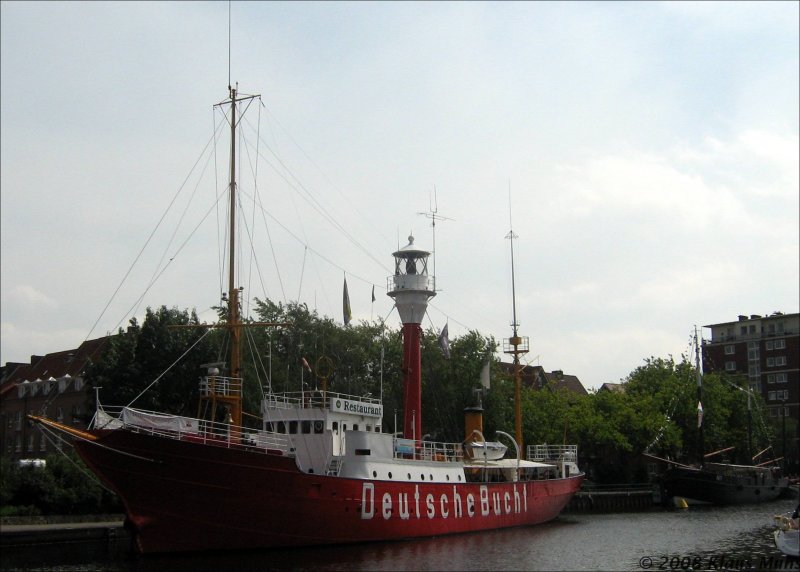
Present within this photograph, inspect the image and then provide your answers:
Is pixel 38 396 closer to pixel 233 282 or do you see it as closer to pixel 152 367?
pixel 152 367

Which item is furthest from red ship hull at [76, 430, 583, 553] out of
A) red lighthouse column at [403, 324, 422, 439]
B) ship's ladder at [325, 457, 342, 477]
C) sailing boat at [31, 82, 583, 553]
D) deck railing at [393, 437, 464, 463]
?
red lighthouse column at [403, 324, 422, 439]

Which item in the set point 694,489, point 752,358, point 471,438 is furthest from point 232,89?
point 752,358

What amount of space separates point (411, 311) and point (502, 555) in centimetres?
1548

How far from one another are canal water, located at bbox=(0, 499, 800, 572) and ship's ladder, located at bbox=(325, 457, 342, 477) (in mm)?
3194

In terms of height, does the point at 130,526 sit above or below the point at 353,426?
below

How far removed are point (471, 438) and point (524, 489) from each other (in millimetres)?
4204

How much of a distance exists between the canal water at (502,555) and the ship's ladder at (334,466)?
3194 mm

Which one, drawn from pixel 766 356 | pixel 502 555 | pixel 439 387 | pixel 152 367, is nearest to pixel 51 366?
pixel 152 367

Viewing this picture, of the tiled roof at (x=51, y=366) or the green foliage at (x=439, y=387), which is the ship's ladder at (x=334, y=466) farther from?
the tiled roof at (x=51, y=366)

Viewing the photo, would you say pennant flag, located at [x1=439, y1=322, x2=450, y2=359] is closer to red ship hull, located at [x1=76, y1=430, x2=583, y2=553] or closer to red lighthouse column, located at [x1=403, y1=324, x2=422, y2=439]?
red lighthouse column, located at [x1=403, y1=324, x2=422, y2=439]

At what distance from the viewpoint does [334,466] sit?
126 feet

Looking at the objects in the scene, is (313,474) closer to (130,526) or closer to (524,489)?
(130,526)

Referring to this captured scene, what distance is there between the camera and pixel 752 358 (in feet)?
382

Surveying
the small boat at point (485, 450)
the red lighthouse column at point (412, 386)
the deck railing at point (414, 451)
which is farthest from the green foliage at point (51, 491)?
the small boat at point (485, 450)
